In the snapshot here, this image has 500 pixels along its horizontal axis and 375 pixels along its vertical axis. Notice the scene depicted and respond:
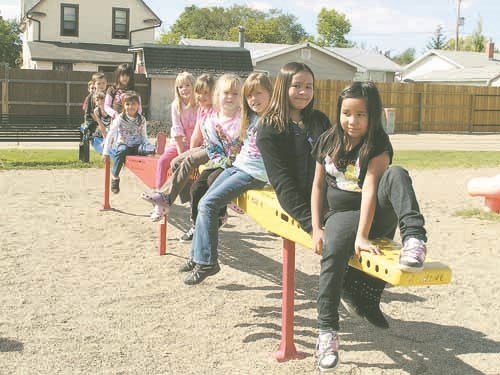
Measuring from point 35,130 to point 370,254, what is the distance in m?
12.8

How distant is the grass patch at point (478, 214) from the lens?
29.8 feet

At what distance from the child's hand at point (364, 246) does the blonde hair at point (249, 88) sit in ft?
6.09

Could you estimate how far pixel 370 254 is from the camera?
344cm

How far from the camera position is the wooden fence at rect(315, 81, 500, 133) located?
31578 millimetres

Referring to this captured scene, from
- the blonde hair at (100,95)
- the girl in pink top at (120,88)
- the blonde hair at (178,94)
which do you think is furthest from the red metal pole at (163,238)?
the blonde hair at (100,95)

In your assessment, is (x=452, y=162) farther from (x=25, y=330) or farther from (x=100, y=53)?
(x=100, y=53)

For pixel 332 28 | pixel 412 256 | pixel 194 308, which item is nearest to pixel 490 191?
pixel 194 308

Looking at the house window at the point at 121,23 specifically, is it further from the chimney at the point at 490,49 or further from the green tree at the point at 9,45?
the chimney at the point at 490,49

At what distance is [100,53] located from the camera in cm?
3781

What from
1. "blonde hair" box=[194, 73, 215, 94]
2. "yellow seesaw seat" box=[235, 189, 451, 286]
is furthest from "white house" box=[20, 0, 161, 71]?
"yellow seesaw seat" box=[235, 189, 451, 286]

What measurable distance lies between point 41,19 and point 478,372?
3822 cm

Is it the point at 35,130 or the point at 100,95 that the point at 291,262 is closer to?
the point at 100,95

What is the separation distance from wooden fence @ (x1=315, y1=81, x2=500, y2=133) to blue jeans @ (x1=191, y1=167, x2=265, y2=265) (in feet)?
86.9

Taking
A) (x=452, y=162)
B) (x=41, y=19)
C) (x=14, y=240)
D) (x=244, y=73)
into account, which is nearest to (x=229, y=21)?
(x=41, y=19)
